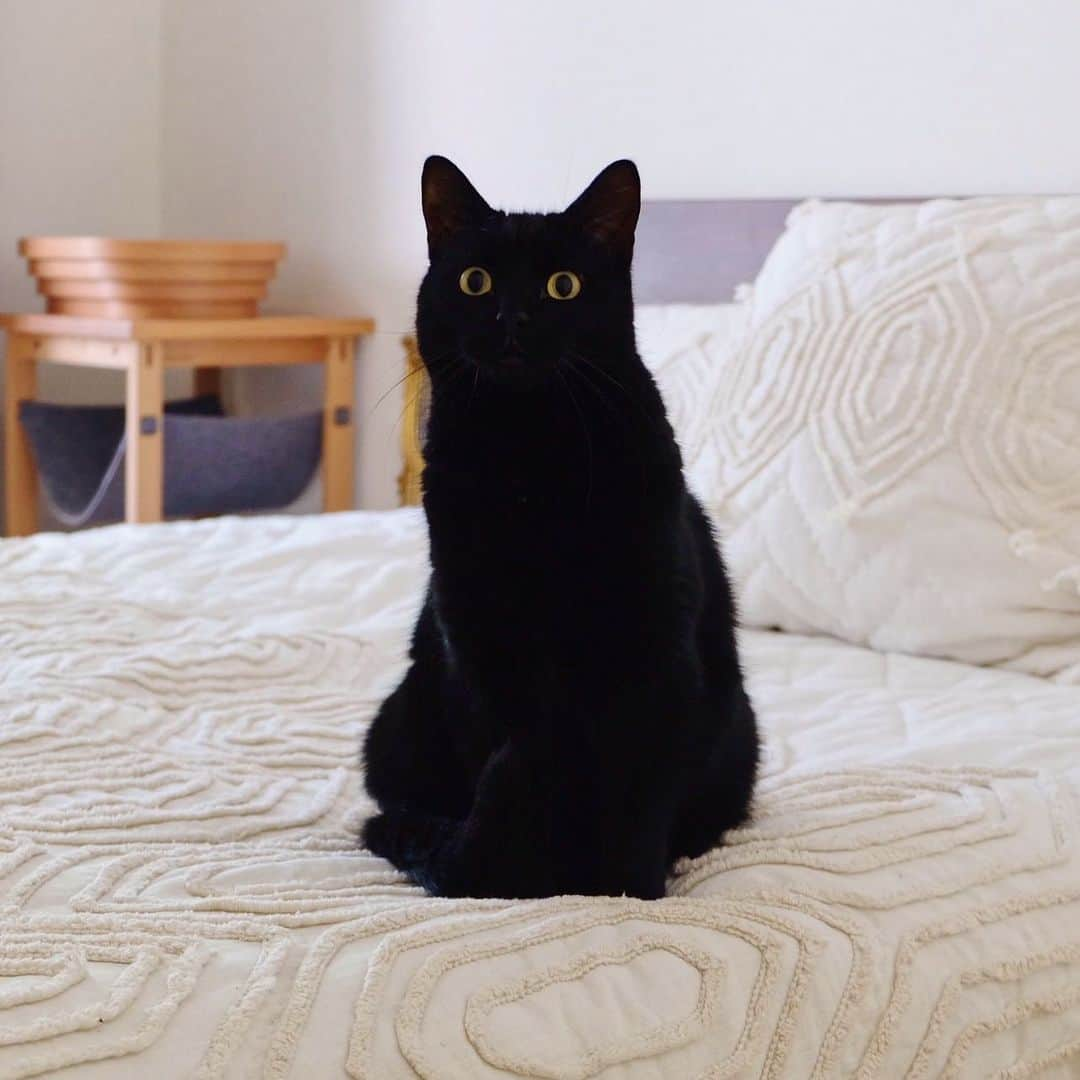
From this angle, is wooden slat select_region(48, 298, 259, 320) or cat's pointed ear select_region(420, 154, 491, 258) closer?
cat's pointed ear select_region(420, 154, 491, 258)

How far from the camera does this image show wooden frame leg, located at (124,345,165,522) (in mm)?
2674

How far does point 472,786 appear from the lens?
103cm

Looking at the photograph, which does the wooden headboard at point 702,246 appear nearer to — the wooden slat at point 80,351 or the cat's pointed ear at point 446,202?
the wooden slat at point 80,351

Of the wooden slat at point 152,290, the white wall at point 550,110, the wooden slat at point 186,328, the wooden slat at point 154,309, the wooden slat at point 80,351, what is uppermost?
the white wall at point 550,110

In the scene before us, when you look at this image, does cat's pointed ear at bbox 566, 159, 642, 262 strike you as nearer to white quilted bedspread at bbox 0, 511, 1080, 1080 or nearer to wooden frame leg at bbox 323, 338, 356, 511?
white quilted bedspread at bbox 0, 511, 1080, 1080

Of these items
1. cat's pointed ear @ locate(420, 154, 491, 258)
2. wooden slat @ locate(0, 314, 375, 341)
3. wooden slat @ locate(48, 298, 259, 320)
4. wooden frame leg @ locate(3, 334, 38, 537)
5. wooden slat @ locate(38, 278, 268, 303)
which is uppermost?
cat's pointed ear @ locate(420, 154, 491, 258)

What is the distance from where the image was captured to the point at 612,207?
3.32ft

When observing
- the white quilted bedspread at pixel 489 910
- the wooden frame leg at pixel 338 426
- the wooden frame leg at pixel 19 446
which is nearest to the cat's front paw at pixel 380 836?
the white quilted bedspread at pixel 489 910

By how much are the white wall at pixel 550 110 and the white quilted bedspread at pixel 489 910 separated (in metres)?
0.83

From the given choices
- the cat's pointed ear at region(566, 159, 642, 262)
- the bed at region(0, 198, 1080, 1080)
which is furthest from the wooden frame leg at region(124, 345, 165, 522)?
the cat's pointed ear at region(566, 159, 642, 262)

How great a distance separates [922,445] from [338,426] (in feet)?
5.30

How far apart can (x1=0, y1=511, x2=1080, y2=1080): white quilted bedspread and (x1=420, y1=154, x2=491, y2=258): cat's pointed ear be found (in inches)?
17.0

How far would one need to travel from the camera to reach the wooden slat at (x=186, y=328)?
2.70m

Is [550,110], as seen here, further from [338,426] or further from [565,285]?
[565,285]
